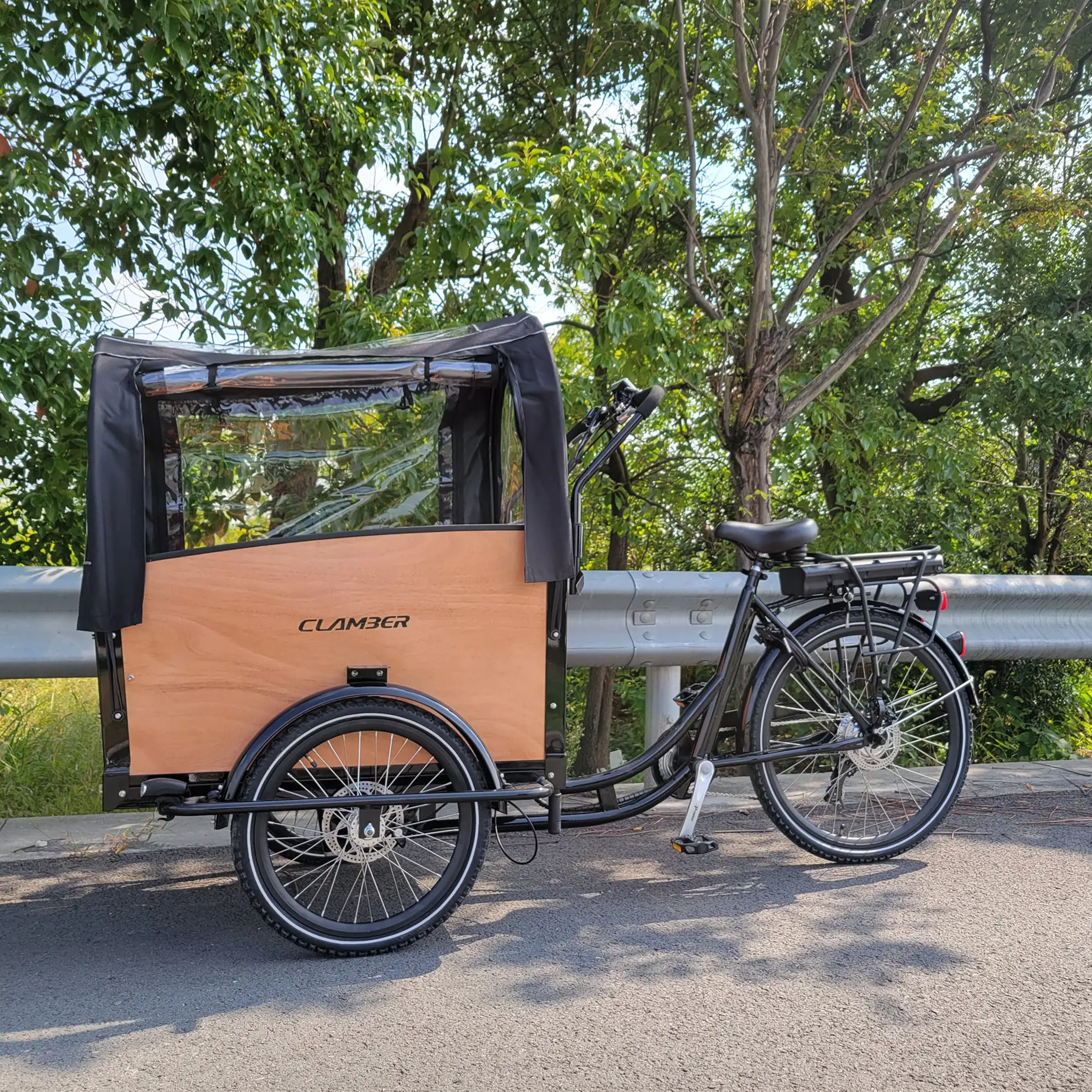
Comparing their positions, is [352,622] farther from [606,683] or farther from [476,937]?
[606,683]

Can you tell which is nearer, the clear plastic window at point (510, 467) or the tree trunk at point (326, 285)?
the clear plastic window at point (510, 467)

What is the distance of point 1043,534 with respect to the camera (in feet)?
32.8

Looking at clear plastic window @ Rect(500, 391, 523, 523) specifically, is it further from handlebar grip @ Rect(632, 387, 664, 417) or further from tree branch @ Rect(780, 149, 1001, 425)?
tree branch @ Rect(780, 149, 1001, 425)

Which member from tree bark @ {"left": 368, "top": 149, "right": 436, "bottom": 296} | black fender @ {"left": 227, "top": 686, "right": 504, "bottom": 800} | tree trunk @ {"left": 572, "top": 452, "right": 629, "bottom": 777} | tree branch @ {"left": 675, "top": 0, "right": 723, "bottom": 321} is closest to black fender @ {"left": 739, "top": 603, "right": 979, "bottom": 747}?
black fender @ {"left": 227, "top": 686, "right": 504, "bottom": 800}

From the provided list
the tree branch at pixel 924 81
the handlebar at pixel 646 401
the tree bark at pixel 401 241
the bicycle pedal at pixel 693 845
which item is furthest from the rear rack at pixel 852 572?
the tree bark at pixel 401 241

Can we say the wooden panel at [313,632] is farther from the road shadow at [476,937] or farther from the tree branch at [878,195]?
the tree branch at [878,195]

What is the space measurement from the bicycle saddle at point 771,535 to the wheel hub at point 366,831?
4.98 ft

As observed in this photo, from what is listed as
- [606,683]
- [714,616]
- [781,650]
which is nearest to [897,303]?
[714,616]

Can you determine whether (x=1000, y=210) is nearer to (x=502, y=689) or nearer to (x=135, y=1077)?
(x=502, y=689)

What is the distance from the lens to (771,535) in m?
3.71

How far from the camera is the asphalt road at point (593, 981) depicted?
92.4 inches

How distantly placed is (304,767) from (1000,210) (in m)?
6.77

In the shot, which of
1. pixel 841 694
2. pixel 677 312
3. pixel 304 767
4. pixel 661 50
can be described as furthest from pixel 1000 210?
pixel 304 767

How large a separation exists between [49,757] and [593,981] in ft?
12.8
